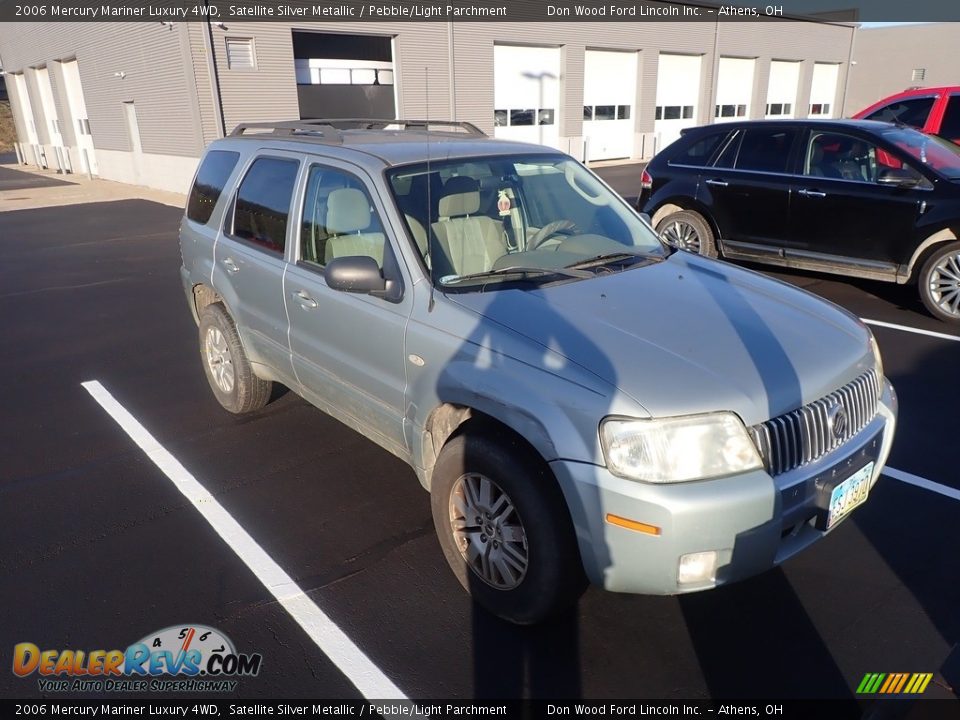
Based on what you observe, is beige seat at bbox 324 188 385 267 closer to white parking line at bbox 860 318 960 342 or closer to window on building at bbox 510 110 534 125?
white parking line at bbox 860 318 960 342

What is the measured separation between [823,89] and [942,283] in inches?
1394

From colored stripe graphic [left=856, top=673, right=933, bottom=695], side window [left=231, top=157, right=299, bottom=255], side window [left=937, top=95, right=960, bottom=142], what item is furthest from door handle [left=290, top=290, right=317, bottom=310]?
side window [left=937, top=95, right=960, bottom=142]

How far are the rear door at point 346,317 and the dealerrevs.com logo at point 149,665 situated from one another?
3.87 feet

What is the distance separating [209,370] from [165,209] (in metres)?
14.7

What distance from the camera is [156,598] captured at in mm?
3207

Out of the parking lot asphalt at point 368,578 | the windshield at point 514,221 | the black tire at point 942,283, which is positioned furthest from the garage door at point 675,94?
the windshield at point 514,221

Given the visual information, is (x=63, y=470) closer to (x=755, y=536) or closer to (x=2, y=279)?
(x=755, y=536)

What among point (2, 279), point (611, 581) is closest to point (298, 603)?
point (611, 581)

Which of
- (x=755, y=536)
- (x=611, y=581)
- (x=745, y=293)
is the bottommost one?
(x=611, y=581)

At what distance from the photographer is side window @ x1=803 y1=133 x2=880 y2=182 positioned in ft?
23.5

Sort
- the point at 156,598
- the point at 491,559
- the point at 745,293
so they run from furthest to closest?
the point at 745,293 → the point at 156,598 → the point at 491,559

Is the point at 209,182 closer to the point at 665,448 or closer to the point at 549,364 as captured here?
the point at 549,364

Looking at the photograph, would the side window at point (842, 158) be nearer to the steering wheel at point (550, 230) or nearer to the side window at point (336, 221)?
the steering wheel at point (550, 230)

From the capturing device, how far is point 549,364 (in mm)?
2695
